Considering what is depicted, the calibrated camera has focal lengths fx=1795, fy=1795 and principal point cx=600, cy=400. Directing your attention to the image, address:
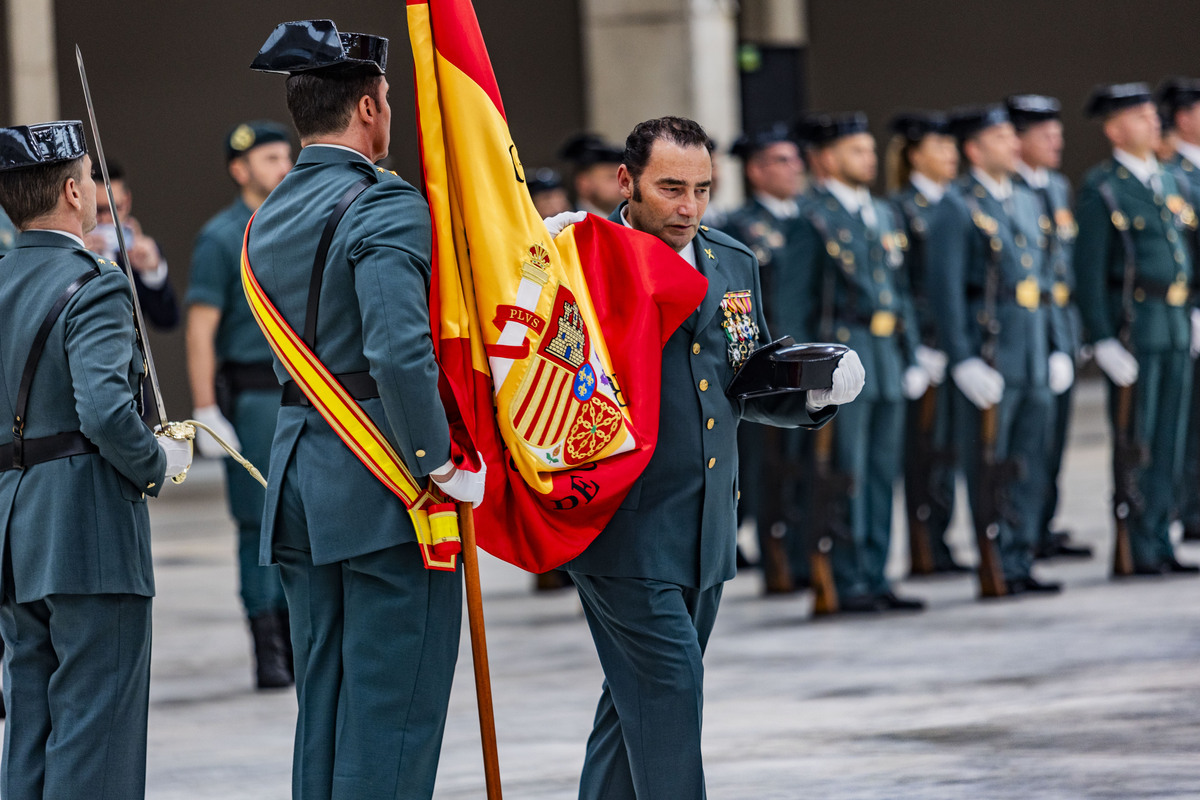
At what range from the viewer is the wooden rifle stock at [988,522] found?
24.6ft

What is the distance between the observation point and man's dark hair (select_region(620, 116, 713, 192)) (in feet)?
12.0

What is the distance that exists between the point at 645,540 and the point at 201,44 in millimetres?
12913

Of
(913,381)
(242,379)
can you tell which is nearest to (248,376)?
(242,379)

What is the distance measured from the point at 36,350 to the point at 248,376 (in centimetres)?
251

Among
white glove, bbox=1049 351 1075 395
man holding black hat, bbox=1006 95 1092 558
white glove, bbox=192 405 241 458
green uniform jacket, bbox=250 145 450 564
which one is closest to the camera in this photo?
green uniform jacket, bbox=250 145 450 564

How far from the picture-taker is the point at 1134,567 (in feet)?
25.8

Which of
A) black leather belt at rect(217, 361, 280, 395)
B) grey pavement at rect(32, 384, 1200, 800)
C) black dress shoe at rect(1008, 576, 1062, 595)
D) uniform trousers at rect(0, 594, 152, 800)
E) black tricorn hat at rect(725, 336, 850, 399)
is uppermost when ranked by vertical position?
black tricorn hat at rect(725, 336, 850, 399)

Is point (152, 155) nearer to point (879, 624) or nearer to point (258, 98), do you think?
point (258, 98)

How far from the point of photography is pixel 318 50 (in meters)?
3.40

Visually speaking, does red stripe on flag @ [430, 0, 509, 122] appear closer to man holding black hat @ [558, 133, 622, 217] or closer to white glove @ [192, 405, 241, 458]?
white glove @ [192, 405, 241, 458]

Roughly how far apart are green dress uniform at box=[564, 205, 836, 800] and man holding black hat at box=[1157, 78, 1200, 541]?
499 centimetres

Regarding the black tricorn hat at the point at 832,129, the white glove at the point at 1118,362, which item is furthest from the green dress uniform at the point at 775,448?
the white glove at the point at 1118,362

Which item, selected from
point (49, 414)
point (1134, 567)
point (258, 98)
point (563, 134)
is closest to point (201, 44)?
point (258, 98)

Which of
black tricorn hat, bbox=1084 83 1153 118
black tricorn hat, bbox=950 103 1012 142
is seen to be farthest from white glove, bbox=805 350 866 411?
black tricorn hat, bbox=1084 83 1153 118
